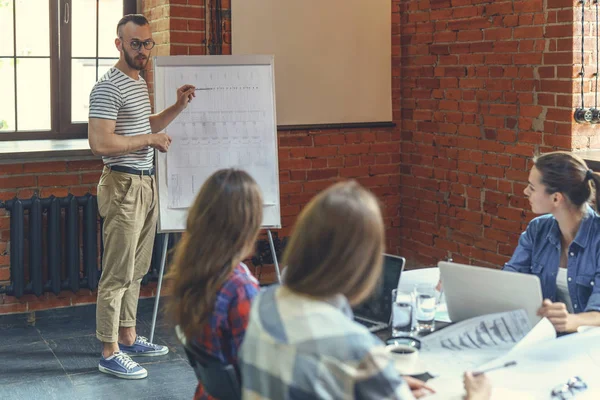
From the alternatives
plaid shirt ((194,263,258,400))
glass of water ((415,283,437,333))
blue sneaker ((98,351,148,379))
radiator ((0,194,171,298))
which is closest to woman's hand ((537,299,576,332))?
glass of water ((415,283,437,333))

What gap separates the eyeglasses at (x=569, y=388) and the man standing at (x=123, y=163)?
7.74 feet

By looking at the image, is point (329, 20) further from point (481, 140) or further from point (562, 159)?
point (562, 159)

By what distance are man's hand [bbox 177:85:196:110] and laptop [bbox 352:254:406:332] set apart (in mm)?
1886

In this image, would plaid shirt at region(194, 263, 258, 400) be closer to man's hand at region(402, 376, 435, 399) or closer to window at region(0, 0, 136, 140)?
man's hand at region(402, 376, 435, 399)

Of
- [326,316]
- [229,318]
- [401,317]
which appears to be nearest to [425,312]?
[401,317]

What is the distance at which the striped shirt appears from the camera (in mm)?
3719

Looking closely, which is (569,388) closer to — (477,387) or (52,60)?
(477,387)

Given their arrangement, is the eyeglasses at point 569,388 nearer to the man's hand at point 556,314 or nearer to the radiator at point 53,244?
the man's hand at point 556,314

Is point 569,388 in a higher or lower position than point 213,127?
lower

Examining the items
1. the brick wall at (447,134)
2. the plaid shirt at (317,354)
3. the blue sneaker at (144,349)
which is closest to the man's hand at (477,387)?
the plaid shirt at (317,354)

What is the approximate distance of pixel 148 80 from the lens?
5012mm

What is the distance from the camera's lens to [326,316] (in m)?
1.42

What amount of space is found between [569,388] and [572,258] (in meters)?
0.77

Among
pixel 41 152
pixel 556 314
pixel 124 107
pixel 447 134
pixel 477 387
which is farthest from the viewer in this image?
pixel 447 134
